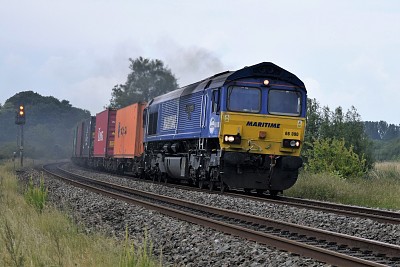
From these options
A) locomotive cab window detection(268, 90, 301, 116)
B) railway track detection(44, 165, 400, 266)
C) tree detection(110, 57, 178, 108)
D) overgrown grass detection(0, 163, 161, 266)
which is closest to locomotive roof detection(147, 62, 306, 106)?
locomotive cab window detection(268, 90, 301, 116)

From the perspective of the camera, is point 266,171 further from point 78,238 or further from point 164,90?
point 164,90

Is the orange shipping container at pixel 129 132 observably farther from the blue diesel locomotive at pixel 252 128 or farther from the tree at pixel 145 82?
the tree at pixel 145 82

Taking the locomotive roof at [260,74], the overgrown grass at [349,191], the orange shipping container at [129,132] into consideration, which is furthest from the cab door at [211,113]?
the orange shipping container at [129,132]

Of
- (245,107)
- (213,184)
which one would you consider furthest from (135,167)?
(245,107)

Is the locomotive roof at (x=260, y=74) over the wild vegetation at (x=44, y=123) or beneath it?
beneath

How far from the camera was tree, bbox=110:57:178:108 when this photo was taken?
84562 millimetres

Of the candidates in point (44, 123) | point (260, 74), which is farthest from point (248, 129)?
point (44, 123)

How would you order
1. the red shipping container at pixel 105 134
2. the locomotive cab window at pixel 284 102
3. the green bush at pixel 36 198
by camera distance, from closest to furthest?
the green bush at pixel 36 198 → the locomotive cab window at pixel 284 102 → the red shipping container at pixel 105 134

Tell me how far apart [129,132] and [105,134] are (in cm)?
686

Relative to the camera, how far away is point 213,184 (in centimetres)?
1847

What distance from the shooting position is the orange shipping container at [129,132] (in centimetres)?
2734

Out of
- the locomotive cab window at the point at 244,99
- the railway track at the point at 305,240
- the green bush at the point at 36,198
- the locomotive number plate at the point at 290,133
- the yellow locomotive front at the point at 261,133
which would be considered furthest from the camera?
the locomotive number plate at the point at 290,133

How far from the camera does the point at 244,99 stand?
17.0 metres

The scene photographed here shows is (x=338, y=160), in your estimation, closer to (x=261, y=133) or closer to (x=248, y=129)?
(x=261, y=133)
